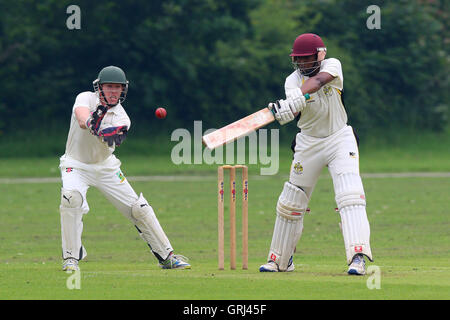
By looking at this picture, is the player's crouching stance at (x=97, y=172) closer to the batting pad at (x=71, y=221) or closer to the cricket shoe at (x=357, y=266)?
the batting pad at (x=71, y=221)

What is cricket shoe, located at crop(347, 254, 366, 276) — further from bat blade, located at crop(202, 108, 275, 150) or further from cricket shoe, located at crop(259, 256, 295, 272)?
bat blade, located at crop(202, 108, 275, 150)

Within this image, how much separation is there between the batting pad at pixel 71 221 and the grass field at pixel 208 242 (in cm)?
23

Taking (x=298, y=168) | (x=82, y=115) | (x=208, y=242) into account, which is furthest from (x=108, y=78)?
(x=208, y=242)

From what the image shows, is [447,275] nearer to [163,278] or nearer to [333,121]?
[333,121]

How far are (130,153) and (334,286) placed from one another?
25.7 metres

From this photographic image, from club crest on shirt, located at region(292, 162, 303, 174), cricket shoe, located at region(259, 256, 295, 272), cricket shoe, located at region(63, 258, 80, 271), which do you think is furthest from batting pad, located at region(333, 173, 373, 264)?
cricket shoe, located at region(63, 258, 80, 271)

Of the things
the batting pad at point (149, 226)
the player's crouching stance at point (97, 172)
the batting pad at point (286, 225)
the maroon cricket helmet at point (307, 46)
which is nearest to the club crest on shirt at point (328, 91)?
the maroon cricket helmet at point (307, 46)

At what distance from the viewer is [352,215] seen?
28.1ft

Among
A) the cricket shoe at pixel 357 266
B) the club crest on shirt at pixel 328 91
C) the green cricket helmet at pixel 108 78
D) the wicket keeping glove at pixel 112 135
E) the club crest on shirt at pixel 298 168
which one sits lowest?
the cricket shoe at pixel 357 266

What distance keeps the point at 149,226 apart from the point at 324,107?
210 cm

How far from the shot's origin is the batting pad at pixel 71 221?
364 inches

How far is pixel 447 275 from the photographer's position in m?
8.52
